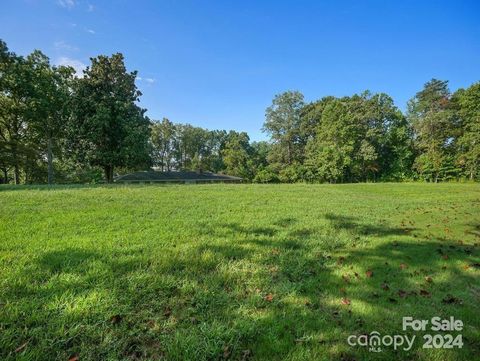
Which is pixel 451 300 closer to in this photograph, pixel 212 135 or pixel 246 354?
pixel 246 354

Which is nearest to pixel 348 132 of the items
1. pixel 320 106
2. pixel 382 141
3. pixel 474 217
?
pixel 382 141

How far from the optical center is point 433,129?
145 feet

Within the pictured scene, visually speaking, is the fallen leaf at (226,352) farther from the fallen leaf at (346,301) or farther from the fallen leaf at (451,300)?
the fallen leaf at (451,300)

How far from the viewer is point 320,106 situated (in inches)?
2146

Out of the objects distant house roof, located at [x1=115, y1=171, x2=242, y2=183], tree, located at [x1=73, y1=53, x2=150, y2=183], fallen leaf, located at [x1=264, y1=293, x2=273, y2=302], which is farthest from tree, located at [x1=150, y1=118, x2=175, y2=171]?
fallen leaf, located at [x1=264, y1=293, x2=273, y2=302]

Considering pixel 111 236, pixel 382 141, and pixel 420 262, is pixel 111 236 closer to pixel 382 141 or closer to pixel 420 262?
pixel 420 262

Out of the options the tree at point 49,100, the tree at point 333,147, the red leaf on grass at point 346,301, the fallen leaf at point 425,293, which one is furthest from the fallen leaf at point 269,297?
the tree at point 333,147

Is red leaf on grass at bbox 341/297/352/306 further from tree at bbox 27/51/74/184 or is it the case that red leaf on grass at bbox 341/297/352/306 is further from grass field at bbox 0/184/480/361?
tree at bbox 27/51/74/184

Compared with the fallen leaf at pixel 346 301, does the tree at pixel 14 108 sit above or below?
above

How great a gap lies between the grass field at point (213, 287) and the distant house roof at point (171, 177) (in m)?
29.4

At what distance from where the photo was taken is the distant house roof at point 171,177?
35.0 m

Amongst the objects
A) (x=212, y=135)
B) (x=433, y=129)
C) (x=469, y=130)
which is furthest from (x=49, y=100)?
(x=469, y=130)

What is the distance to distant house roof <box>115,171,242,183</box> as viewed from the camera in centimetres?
3503

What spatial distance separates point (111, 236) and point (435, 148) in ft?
169
